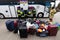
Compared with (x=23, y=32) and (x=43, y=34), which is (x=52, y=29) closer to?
(x=43, y=34)

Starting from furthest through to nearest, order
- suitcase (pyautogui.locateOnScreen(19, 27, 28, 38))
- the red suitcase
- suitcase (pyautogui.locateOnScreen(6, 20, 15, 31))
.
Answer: suitcase (pyautogui.locateOnScreen(6, 20, 15, 31)) < the red suitcase < suitcase (pyautogui.locateOnScreen(19, 27, 28, 38))

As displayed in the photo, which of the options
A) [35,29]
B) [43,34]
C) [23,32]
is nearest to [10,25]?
[23,32]

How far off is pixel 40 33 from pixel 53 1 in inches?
66.7

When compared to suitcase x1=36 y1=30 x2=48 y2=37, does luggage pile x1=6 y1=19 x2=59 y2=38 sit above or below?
above

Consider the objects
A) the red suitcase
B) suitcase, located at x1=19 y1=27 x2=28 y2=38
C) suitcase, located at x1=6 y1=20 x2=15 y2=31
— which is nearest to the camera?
suitcase, located at x1=19 y1=27 x2=28 y2=38

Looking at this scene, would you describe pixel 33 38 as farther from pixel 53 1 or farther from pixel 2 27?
pixel 53 1

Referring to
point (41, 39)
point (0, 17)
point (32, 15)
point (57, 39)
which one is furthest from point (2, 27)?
point (57, 39)

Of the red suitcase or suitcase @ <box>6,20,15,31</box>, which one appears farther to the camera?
suitcase @ <box>6,20,15,31</box>

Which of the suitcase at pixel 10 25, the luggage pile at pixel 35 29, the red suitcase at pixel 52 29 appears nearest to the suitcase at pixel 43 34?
the luggage pile at pixel 35 29

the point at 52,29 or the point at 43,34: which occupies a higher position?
the point at 52,29

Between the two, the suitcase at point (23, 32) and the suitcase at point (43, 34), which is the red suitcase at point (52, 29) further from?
the suitcase at point (23, 32)

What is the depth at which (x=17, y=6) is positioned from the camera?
4348 mm

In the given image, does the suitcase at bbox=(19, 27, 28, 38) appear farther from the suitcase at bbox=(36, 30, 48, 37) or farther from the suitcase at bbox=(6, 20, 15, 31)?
the suitcase at bbox=(6, 20, 15, 31)

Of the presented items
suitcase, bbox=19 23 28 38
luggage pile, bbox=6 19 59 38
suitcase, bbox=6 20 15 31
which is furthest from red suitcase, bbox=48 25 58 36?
suitcase, bbox=6 20 15 31
